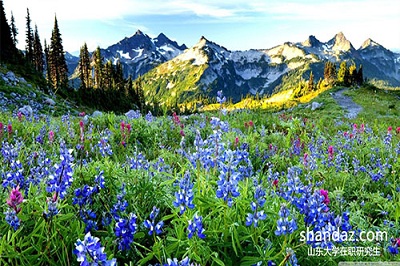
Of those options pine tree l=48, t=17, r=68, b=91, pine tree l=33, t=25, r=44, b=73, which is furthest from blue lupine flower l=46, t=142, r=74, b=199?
pine tree l=33, t=25, r=44, b=73

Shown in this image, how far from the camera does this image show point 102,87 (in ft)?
254

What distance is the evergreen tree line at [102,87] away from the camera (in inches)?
2285

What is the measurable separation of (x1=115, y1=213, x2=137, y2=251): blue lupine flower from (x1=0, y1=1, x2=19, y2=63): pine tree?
175ft

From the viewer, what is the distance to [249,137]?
7230mm

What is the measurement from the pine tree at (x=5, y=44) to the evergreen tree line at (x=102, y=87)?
11.0m

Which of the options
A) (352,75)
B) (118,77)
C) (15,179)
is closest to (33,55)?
(118,77)

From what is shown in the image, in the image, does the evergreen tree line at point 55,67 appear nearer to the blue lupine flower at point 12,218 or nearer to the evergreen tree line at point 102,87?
the evergreen tree line at point 102,87

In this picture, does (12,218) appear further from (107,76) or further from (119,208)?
(107,76)

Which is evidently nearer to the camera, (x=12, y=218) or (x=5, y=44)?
(x=12, y=218)

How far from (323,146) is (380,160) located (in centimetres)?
131

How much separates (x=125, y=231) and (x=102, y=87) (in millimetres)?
79523

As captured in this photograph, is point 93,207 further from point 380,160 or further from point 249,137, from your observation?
point 380,160

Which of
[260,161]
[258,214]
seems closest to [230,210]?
[258,214]

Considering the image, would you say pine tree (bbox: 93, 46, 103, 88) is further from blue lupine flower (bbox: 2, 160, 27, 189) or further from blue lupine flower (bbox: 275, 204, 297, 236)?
blue lupine flower (bbox: 275, 204, 297, 236)
